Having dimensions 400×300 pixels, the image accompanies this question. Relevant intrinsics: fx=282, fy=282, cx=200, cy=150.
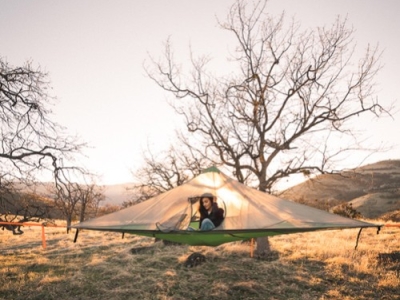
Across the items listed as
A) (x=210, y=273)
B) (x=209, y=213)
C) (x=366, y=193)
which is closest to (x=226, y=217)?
(x=209, y=213)

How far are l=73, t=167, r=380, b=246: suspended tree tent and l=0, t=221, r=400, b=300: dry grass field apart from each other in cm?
218

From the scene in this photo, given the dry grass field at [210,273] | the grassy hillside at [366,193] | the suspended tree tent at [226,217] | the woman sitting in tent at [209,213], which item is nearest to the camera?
the suspended tree tent at [226,217]

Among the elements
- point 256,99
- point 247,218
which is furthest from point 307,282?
point 256,99

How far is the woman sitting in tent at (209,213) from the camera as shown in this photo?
4797 millimetres

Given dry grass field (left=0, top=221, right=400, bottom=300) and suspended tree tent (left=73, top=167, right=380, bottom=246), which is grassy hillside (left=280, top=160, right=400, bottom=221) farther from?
suspended tree tent (left=73, top=167, right=380, bottom=246)

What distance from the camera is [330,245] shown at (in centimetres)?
1052

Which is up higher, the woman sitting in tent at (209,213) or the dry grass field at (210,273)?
the woman sitting in tent at (209,213)

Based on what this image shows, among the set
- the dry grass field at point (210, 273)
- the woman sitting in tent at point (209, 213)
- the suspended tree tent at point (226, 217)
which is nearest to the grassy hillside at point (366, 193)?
the dry grass field at point (210, 273)

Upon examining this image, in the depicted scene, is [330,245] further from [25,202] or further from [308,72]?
[25,202]

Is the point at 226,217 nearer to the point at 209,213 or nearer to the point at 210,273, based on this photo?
the point at 209,213

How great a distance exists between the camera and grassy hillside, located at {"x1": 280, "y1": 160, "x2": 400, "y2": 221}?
3350 cm

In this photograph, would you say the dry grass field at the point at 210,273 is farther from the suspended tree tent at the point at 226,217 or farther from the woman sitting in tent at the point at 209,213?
the woman sitting in tent at the point at 209,213

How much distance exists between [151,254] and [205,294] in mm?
4226

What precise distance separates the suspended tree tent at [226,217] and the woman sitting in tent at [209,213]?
12cm
